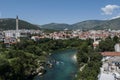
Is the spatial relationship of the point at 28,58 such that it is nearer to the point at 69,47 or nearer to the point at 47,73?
the point at 47,73

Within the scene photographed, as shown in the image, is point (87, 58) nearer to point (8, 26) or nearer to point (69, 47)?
point (69, 47)

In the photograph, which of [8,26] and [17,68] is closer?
[17,68]

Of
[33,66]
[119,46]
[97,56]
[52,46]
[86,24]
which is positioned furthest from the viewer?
[86,24]

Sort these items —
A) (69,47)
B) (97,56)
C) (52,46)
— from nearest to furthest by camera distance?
(97,56)
(52,46)
(69,47)

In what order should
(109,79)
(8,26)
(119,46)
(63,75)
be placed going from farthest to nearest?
1. (8,26)
2. (119,46)
3. (63,75)
4. (109,79)

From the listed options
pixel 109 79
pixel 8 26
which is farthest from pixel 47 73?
pixel 8 26

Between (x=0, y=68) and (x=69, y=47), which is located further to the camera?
(x=69, y=47)

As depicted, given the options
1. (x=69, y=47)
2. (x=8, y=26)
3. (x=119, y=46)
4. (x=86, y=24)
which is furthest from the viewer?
(x=86, y=24)

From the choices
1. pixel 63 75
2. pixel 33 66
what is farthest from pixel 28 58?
pixel 63 75

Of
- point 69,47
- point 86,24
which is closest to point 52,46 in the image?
point 69,47
